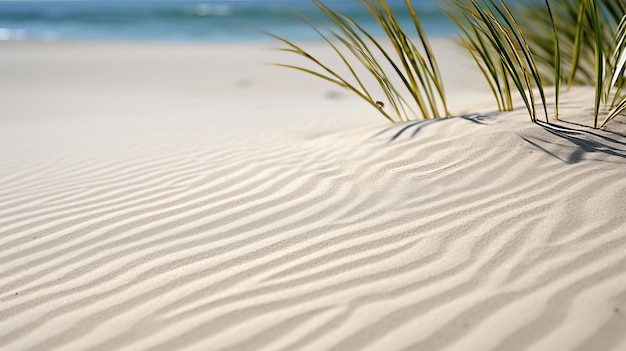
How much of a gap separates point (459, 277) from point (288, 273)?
0.64 m

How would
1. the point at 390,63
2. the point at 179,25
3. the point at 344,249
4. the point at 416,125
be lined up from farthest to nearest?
the point at 179,25 → the point at 390,63 → the point at 416,125 → the point at 344,249

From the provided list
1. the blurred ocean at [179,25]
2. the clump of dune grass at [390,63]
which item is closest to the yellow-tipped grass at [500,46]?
the clump of dune grass at [390,63]

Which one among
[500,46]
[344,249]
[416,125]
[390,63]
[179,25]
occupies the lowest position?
[344,249]

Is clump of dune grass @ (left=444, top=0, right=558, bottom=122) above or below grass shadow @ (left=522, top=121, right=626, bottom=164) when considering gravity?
above

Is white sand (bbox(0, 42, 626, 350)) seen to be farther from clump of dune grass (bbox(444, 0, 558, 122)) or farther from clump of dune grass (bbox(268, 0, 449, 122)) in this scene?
clump of dune grass (bbox(268, 0, 449, 122))

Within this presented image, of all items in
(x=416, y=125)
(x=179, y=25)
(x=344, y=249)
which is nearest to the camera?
(x=344, y=249)

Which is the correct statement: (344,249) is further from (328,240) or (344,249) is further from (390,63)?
(390,63)

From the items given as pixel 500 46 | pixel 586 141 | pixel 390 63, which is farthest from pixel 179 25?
pixel 586 141

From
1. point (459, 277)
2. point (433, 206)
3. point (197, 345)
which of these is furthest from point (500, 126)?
point (197, 345)

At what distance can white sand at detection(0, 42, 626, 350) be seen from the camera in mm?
1759

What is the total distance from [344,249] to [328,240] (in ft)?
0.35

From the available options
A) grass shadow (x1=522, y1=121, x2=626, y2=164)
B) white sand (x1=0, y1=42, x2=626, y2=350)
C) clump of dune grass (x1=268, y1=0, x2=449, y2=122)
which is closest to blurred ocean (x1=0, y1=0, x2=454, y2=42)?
clump of dune grass (x1=268, y1=0, x2=449, y2=122)

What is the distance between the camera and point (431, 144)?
304 centimetres

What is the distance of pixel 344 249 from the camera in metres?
2.19
